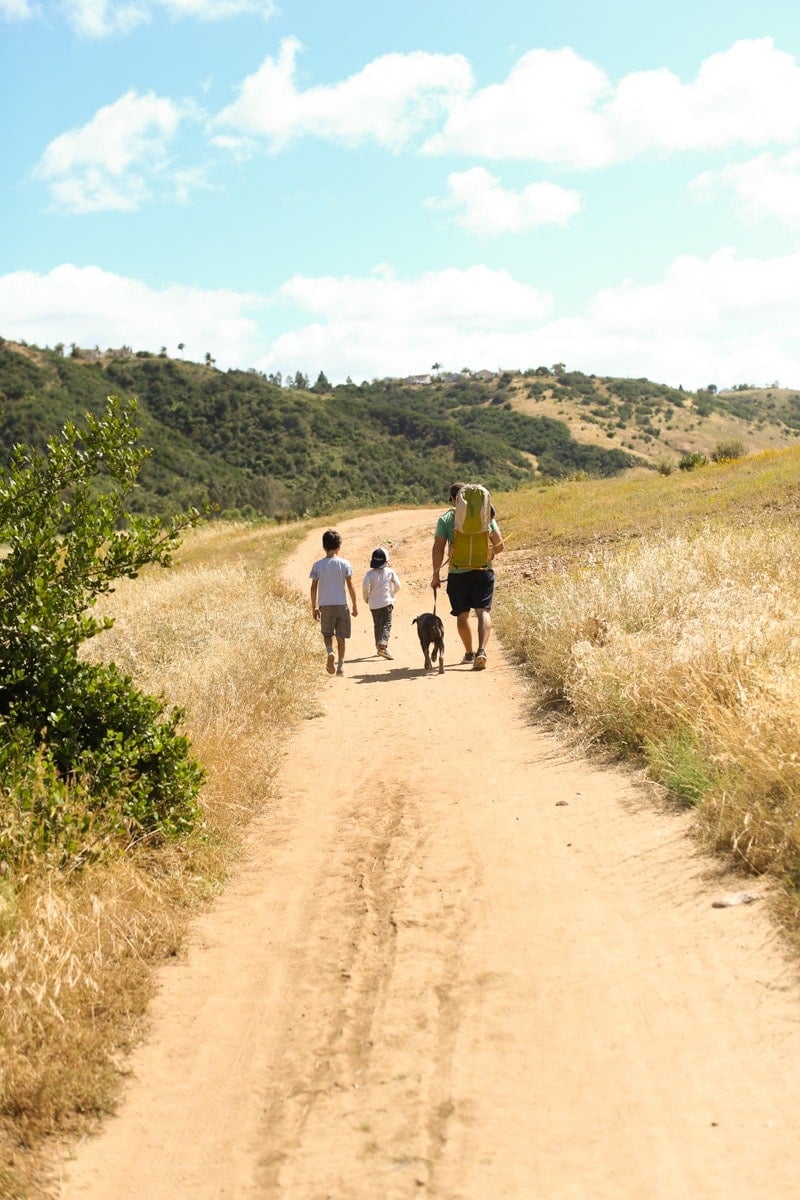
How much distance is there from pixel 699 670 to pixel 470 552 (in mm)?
4280

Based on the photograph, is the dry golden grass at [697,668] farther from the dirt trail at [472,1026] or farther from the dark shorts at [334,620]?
the dark shorts at [334,620]

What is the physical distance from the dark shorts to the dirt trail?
5.23 metres

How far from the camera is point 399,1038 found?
3729 millimetres

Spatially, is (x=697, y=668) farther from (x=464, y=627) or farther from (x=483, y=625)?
(x=464, y=627)

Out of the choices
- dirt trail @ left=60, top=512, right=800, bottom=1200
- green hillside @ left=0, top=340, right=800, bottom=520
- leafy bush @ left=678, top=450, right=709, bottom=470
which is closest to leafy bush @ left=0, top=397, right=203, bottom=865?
dirt trail @ left=60, top=512, right=800, bottom=1200

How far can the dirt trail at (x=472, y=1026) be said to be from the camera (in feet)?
10.0

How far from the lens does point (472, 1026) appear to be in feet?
12.3

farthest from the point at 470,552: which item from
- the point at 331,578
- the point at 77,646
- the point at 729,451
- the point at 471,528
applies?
the point at 729,451

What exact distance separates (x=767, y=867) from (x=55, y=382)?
76553 millimetres

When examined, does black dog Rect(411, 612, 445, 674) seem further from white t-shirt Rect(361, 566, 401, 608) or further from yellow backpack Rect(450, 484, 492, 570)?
white t-shirt Rect(361, 566, 401, 608)

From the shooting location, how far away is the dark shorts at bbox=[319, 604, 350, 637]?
1136cm

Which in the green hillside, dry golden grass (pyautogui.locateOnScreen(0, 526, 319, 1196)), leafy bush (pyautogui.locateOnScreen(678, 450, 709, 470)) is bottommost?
dry golden grass (pyautogui.locateOnScreen(0, 526, 319, 1196))

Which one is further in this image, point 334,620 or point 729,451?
point 729,451

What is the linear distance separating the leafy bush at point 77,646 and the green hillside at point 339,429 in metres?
33.6
